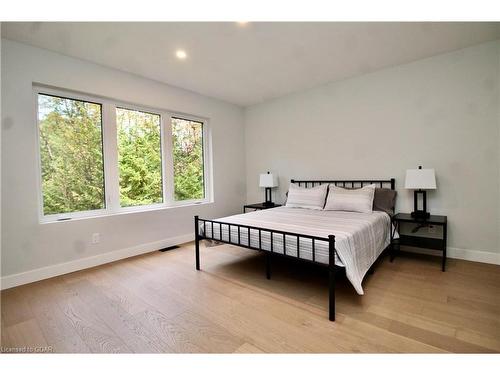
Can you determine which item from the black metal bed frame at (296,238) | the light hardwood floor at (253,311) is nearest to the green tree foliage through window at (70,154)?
the light hardwood floor at (253,311)

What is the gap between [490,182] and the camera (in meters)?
2.75

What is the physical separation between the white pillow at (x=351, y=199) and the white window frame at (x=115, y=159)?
84.2 inches

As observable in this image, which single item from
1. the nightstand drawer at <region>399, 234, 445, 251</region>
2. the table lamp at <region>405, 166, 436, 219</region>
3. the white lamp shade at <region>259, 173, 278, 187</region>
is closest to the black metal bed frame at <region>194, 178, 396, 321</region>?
the table lamp at <region>405, 166, 436, 219</region>

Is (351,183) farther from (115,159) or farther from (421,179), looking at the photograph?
(115,159)

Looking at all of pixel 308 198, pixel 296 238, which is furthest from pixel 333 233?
pixel 308 198

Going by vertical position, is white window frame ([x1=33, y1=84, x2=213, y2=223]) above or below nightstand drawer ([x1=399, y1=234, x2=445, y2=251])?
above

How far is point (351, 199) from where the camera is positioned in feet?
10.5

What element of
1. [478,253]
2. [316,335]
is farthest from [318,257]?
[478,253]

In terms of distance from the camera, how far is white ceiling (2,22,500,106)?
7.59ft

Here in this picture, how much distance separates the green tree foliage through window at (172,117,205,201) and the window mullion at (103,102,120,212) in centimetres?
90

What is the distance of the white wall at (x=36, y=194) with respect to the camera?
242 cm

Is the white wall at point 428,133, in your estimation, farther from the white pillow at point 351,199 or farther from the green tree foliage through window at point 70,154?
the green tree foliage through window at point 70,154

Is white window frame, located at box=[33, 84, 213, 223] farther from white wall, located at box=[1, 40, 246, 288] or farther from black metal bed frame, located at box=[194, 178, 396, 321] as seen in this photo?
black metal bed frame, located at box=[194, 178, 396, 321]

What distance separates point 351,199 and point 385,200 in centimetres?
45
